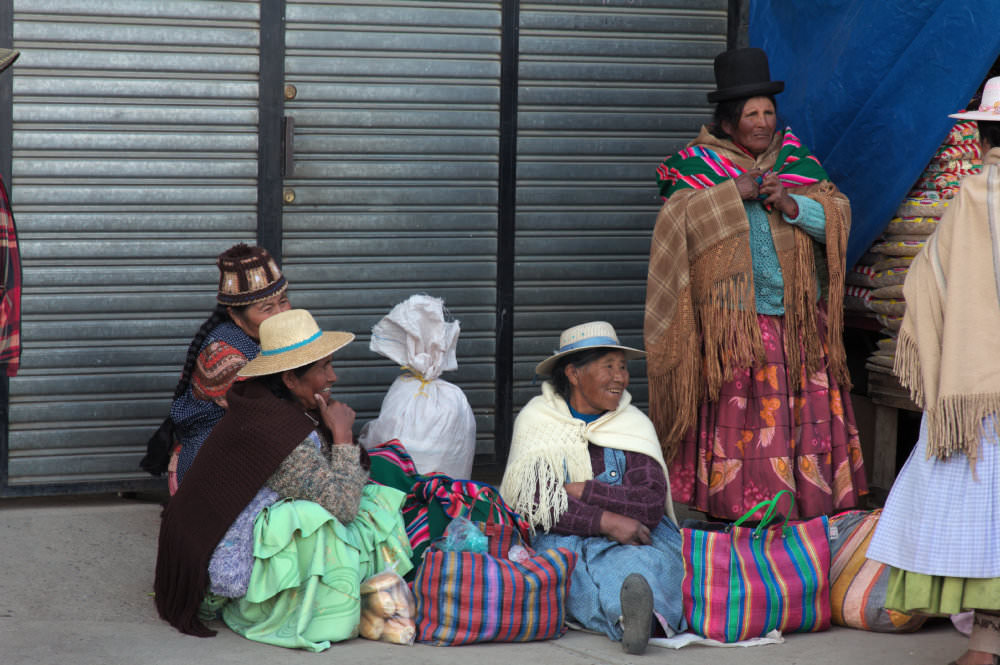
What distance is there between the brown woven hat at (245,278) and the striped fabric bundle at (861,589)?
7.62 feet

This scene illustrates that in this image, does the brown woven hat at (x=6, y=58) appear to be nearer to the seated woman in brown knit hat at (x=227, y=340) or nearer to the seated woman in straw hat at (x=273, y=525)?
the seated woman in brown knit hat at (x=227, y=340)

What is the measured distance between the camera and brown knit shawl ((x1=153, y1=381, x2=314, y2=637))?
419 cm

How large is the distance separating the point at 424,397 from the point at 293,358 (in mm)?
1063

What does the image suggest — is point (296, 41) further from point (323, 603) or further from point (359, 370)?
point (323, 603)

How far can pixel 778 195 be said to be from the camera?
16.2ft

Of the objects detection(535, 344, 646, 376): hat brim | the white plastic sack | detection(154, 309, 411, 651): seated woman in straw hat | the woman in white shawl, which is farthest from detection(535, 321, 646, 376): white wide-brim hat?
the woman in white shawl

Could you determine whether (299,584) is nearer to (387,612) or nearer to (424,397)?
(387,612)

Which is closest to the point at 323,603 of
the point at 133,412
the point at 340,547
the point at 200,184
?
the point at 340,547

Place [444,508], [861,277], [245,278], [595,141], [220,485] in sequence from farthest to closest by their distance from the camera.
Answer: [595,141] < [861,277] < [245,278] < [444,508] < [220,485]

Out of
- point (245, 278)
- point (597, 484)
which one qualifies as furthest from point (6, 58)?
point (597, 484)

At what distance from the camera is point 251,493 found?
4191 millimetres

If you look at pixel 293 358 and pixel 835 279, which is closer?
pixel 293 358

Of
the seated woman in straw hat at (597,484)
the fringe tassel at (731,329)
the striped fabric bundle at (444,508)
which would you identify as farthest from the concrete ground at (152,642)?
the fringe tassel at (731,329)

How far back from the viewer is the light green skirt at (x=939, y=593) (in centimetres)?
372
